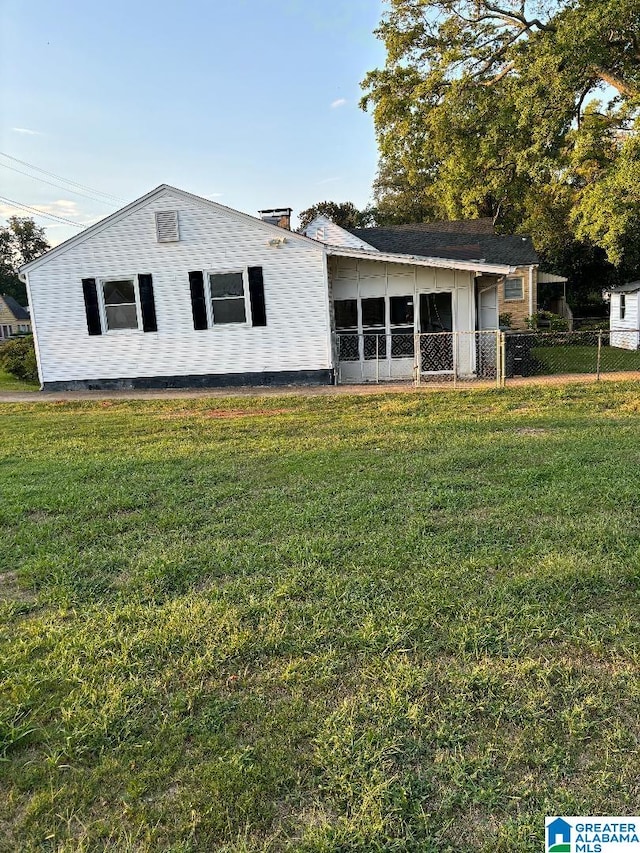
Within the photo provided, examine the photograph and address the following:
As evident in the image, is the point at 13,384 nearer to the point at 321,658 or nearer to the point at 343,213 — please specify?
the point at 321,658

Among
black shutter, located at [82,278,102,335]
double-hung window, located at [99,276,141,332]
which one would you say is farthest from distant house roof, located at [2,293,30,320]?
double-hung window, located at [99,276,141,332]

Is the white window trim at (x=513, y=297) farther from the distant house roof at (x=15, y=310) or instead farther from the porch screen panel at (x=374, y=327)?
the distant house roof at (x=15, y=310)

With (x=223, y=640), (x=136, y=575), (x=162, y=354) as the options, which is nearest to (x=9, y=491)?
(x=136, y=575)

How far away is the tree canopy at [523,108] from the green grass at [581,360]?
9.62 feet

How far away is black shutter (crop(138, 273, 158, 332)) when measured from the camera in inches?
540

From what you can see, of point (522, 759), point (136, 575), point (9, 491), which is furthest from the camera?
point (9, 491)

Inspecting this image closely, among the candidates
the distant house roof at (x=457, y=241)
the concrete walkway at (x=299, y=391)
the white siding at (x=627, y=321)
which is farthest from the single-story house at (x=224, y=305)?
the white siding at (x=627, y=321)

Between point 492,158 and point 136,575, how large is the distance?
18550mm

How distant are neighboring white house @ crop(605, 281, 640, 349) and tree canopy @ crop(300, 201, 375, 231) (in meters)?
27.6

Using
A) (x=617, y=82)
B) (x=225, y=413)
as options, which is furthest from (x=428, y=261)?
(x=617, y=82)

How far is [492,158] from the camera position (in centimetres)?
1791

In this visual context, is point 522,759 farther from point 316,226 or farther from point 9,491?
point 316,226

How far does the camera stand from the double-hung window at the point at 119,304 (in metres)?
13.9

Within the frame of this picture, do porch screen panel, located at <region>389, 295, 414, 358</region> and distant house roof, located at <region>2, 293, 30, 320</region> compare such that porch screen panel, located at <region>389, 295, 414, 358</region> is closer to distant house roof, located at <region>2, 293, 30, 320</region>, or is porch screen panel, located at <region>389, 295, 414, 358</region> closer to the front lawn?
the front lawn
